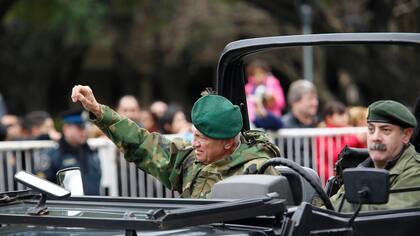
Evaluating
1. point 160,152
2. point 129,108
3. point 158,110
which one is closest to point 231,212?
point 160,152

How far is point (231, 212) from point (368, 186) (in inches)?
23.3

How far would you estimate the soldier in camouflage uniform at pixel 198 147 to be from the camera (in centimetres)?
462

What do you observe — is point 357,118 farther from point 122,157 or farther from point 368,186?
point 368,186

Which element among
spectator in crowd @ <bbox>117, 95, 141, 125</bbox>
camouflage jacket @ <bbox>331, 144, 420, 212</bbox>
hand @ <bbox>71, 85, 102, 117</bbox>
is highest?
hand @ <bbox>71, 85, 102, 117</bbox>

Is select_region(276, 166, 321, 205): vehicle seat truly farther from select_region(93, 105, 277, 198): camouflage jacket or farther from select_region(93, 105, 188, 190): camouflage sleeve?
select_region(93, 105, 188, 190): camouflage sleeve

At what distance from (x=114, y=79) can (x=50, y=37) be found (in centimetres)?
709

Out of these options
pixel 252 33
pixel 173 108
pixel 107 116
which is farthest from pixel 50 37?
pixel 107 116

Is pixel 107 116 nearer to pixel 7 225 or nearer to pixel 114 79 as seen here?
pixel 7 225

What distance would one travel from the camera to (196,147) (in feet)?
15.5

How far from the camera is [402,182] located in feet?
14.7

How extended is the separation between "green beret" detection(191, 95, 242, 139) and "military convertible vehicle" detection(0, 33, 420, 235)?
0.44 metres

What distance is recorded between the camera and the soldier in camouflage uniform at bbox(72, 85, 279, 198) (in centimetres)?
462

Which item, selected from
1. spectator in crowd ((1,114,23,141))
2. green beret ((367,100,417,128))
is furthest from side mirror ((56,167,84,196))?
spectator in crowd ((1,114,23,141))

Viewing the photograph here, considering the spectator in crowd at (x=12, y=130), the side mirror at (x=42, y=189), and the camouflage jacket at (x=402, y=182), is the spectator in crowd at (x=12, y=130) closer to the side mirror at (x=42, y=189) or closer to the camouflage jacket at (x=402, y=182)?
the camouflage jacket at (x=402, y=182)
